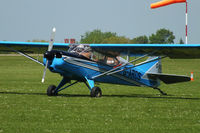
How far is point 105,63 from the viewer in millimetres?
16422

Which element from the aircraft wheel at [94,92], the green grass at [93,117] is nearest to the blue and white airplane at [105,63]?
the aircraft wheel at [94,92]

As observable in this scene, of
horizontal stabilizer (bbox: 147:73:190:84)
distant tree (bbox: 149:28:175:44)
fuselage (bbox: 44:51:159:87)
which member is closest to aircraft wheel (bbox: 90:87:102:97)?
fuselage (bbox: 44:51:159:87)

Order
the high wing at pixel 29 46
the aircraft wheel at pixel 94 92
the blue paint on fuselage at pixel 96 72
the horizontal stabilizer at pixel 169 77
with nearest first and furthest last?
1. the blue paint on fuselage at pixel 96 72
2. the aircraft wheel at pixel 94 92
3. the horizontal stabilizer at pixel 169 77
4. the high wing at pixel 29 46

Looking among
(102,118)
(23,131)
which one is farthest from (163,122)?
(23,131)

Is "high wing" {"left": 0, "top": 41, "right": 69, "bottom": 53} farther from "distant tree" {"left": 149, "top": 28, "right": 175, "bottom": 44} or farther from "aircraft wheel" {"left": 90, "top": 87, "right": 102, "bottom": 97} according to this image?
"distant tree" {"left": 149, "top": 28, "right": 175, "bottom": 44}

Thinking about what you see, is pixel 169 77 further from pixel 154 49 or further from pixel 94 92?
pixel 94 92

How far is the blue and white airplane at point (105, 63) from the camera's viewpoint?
48.9 feet

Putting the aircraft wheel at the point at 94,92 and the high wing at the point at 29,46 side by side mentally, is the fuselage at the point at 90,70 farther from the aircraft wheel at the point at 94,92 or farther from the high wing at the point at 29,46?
the high wing at the point at 29,46

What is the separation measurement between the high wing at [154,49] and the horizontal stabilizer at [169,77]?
845mm

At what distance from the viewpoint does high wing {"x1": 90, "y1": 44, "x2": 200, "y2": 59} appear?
1558 cm

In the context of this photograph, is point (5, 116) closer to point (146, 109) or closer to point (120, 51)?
point (146, 109)

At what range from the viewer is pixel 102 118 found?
1011 cm

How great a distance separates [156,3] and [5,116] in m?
12.7

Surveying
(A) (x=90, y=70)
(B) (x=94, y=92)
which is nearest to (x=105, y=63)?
(A) (x=90, y=70)
